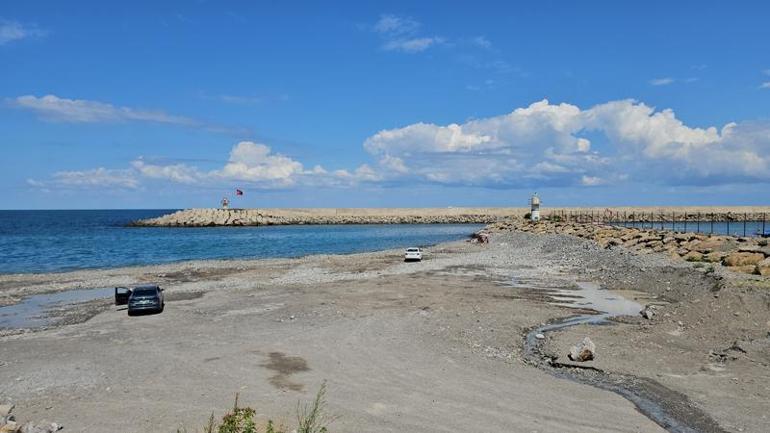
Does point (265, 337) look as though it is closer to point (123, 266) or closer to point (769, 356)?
point (769, 356)

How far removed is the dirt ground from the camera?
14539mm

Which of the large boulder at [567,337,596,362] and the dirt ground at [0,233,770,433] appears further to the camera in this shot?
the large boulder at [567,337,596,362]

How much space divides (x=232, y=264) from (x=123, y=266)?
11175 millimetres

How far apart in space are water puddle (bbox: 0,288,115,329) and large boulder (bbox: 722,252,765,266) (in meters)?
38.5

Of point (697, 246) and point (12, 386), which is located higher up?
point (697, 246)

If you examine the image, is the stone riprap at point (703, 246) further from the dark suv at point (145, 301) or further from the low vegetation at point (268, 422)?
the dark suv at point (145, 301)

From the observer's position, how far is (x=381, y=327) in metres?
25.4

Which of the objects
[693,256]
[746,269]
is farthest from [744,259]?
[693,256]

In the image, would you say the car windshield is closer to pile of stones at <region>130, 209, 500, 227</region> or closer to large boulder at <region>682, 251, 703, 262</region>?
large boulder at <region>682, 251, 703, 262</region>

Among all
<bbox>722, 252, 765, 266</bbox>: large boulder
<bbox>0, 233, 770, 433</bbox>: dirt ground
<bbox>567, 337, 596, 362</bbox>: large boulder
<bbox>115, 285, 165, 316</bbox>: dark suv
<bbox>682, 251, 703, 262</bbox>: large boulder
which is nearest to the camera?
<bbox>0, 233, 770, 433</bbox>: dirt ground

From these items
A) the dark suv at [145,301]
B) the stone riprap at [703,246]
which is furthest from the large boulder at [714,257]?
the dark suv at [145,301]

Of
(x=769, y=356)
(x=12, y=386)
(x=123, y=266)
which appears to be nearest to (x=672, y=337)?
(x=769, y=356)

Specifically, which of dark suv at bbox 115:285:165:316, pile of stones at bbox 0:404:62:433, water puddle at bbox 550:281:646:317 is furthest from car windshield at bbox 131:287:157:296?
water puddle at bbox 550:281:646:317

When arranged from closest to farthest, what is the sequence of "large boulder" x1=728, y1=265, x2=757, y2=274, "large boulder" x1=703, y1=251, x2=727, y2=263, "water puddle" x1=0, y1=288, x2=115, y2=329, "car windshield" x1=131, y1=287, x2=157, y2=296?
1. "water puddle" x1=0, y1=288, x2=115, y2=329
2. "car windshield" x1=131, y1=287, x2=157, y2=296
3. "large boulder" x1=728, y1=265, x2=757, y2=274
4. "large boulder" x1=703, y1=251, x2=727, y2=263
